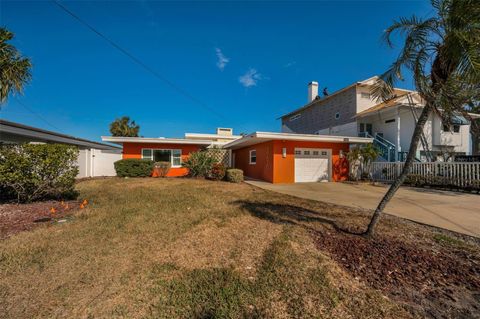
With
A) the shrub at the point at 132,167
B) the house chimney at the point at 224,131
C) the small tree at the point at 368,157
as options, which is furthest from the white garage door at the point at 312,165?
the house chimney at the point at 224,131

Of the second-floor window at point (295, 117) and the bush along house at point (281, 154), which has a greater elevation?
the second-floor window at point (295, 117)

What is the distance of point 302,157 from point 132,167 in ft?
35.9

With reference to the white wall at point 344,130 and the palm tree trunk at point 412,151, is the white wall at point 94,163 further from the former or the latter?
the white wall at point 344,130

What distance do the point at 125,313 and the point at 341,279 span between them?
2469 mm

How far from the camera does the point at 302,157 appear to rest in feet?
42.7

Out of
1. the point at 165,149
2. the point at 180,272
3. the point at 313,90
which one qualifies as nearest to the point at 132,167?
the point at 165,149

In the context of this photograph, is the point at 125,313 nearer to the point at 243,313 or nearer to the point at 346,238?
the point at 243,313

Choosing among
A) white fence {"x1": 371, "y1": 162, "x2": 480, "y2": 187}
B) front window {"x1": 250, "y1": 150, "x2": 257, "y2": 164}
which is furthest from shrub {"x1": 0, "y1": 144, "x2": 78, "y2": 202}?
white fence {"x1": 371, "y1": 162, "x2": 480, "y2": 187}

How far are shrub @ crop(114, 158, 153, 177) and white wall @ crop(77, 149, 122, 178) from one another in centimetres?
249

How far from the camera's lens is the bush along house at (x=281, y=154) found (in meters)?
12.3

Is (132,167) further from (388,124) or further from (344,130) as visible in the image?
(388,124)

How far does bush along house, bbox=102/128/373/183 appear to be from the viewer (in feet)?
40.4

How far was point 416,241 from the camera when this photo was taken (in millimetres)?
3891

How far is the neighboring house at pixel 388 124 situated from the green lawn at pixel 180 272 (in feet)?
37.8
